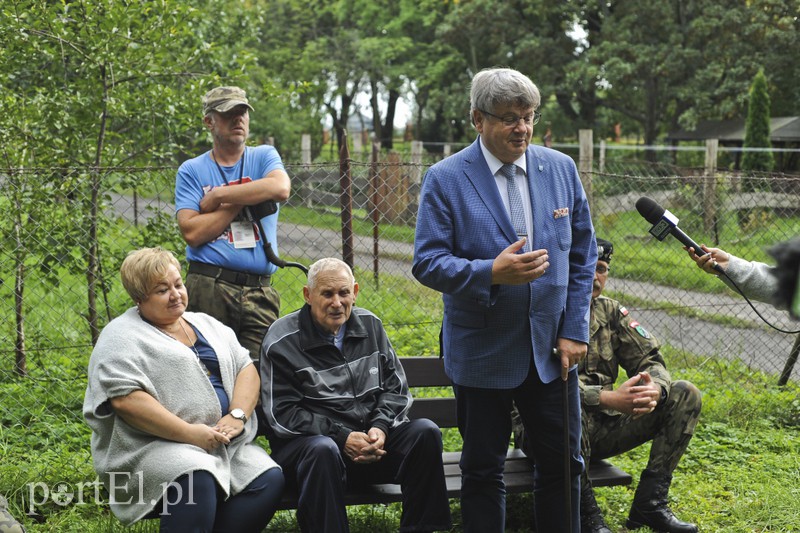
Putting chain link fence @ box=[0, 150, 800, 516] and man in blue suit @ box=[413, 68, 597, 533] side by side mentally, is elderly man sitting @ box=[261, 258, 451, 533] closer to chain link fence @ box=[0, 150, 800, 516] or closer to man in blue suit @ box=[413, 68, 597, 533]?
man in blue suit @ box=[413, 68, 597, 533]

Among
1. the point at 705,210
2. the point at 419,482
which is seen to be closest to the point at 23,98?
the point at 419,482

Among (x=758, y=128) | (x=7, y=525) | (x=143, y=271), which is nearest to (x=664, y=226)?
(x=143, y=271)

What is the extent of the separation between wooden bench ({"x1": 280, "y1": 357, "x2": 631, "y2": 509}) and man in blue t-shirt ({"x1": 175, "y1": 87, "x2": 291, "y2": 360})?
0.78m

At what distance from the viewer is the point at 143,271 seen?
138 inches

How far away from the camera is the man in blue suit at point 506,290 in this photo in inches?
131

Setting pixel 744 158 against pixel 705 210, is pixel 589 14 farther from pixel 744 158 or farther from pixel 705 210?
pixel 705 210

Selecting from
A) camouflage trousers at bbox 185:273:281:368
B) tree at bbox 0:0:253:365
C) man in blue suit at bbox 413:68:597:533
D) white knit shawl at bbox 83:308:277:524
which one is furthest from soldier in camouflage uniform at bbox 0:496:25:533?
tree at bbox 0:0:253:365

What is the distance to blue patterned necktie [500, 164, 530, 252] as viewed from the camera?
11.1ft

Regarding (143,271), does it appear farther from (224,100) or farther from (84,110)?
(84,110)

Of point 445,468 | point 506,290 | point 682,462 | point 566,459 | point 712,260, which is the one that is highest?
point 712,260

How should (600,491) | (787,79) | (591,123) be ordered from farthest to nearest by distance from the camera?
(591,123), (787,79), (600,491)

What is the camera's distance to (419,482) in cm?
366

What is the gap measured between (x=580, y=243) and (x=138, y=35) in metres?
3.48

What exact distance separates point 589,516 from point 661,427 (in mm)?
582
